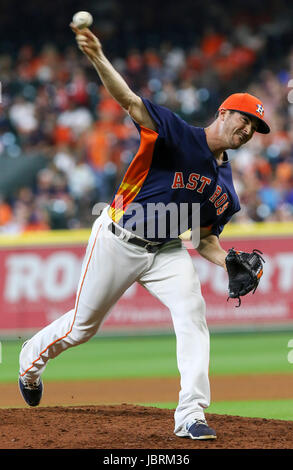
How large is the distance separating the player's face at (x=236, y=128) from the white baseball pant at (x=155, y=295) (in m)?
0.76

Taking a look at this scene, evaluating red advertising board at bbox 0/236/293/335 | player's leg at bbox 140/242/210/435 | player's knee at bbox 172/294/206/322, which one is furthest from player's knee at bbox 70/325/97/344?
red advertising board at bbox 0/236/293/335

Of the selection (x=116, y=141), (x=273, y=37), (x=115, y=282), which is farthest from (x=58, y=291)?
(x=273, y=37)

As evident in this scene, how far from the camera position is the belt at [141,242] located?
4773 millimetres

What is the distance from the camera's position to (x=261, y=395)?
22.2ft

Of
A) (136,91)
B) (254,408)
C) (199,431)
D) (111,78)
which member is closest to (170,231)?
(111,78)

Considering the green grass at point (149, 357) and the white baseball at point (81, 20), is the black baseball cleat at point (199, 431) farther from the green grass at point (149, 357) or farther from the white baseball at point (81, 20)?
the green grass at point (149, 357)

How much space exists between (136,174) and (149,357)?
478 centimetres

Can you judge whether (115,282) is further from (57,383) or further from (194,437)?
(57,383)

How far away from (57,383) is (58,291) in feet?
10.6

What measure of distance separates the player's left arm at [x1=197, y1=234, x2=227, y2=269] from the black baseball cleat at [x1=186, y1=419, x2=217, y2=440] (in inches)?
45.1

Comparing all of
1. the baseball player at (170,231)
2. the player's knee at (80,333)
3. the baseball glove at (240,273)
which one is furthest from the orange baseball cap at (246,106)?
the player's knee at (80,333)

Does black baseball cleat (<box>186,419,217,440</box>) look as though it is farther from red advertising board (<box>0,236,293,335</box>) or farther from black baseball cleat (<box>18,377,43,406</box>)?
red advertising board (<box>0,236,293,335</box>)

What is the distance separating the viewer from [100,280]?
4.78m

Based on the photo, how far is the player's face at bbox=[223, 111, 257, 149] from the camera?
15.2 feet
